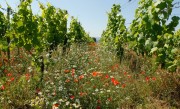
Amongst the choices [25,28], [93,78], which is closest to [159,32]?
[93,78]

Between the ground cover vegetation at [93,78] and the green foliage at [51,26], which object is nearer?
the ground cover vegetation at [93,78]

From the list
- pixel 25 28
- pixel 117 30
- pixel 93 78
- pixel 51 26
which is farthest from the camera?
pixel 117 30

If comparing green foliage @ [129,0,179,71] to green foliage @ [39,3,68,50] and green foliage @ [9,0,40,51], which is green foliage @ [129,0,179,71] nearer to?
green foliage @ [9,0,40,51]

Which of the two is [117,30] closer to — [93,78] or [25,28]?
[25,28]

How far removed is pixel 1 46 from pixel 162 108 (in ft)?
13.6

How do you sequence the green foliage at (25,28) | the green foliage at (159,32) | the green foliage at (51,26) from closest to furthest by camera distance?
1. the green foliage at (159,32)
2. the green foliage at (25,28)
3. the green foliage at (51,26)

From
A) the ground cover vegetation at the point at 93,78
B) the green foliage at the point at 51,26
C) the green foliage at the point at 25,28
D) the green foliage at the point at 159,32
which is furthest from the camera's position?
the green foliage at the point at 51,26

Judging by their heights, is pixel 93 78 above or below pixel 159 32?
below

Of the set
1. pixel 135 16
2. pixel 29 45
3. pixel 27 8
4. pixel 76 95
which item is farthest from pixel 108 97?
pixel 135 16

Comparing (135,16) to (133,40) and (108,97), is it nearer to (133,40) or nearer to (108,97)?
(133,40)

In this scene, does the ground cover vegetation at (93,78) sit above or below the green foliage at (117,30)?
below

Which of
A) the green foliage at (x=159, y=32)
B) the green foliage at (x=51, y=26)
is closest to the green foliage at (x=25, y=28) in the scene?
the green foliage at (x=159, y=32)

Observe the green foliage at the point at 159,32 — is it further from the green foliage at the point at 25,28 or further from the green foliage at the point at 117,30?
the green foliage at the point at 117,30

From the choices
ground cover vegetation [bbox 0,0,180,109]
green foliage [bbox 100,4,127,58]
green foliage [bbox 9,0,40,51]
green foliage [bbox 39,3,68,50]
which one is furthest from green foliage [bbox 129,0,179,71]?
green foliage [bbox 39,3,68,50]
